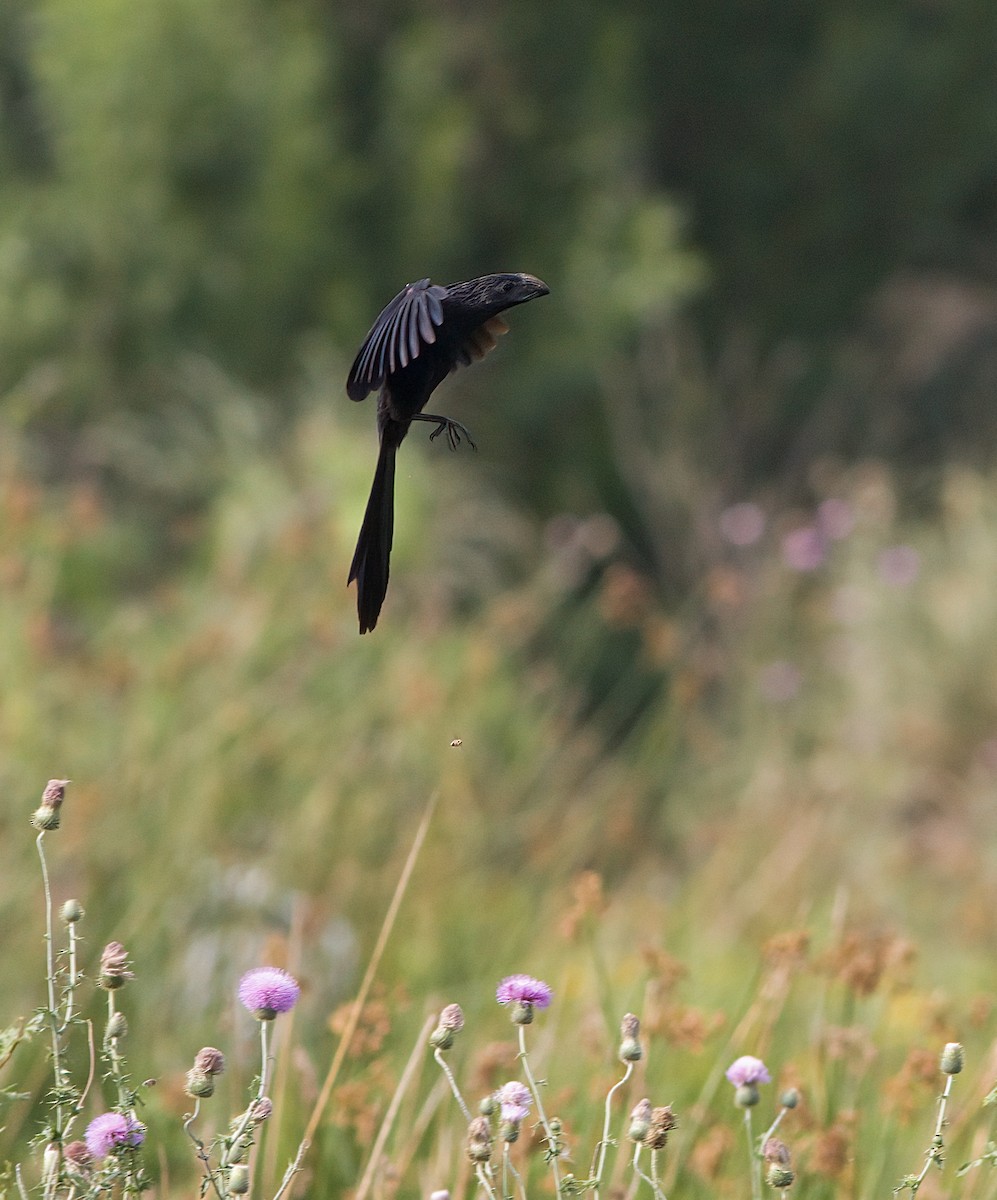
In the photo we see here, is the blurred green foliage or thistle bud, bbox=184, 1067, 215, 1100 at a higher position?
the blurred green foliage

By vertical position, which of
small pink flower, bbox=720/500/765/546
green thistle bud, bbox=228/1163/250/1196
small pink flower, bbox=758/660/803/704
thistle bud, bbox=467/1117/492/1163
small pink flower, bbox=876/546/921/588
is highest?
small pink flower, bbox=720/500/765/546

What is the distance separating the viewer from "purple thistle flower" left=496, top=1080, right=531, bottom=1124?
1306 mm

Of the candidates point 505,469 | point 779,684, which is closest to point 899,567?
point 779,684

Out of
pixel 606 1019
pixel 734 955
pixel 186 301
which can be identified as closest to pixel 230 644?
pixel 734 955

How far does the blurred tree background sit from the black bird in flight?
88cm

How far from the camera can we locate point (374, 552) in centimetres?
127

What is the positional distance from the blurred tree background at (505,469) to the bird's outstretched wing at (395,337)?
987 millimetres

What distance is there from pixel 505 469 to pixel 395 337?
7595 mm

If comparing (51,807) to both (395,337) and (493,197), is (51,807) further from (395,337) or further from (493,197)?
(493,197)

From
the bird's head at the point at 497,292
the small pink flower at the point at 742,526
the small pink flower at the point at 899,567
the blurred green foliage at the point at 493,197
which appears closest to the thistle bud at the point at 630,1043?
the bird's head at the point at 497,292

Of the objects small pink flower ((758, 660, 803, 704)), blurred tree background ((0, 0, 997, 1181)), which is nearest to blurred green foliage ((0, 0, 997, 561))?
blurred tree background ((0, 0, 997, 1181))

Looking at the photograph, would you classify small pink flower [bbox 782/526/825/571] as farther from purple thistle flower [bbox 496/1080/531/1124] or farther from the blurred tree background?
purple thistle flower [bbox 496/1080/531/1124]

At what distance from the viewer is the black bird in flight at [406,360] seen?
1271mm

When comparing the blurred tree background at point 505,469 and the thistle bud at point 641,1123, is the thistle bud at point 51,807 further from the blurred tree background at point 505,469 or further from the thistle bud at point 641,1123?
the blurred tree background at point 505,469
